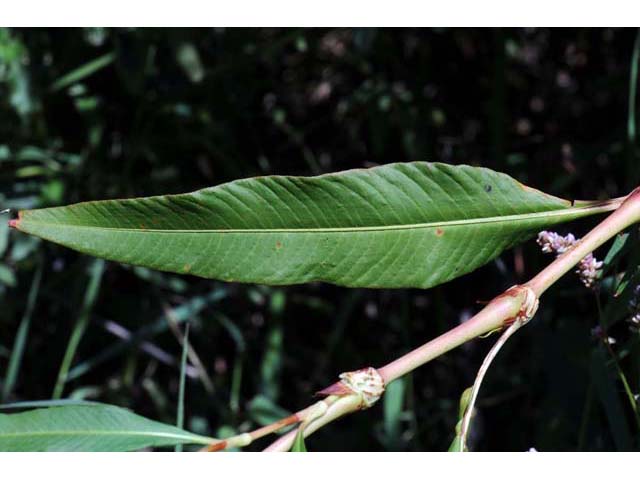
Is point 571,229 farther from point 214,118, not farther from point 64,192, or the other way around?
point 64,192

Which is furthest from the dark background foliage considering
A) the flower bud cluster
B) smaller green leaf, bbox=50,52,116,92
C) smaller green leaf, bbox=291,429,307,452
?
smaller green leaf, bbox=291,429,307,452

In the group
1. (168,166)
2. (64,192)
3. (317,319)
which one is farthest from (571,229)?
(64,192)

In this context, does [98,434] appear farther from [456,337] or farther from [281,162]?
[281,162]

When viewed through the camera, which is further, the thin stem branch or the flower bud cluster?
the flower bud cluster

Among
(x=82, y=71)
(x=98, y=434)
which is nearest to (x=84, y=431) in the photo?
(x=98, y=434)

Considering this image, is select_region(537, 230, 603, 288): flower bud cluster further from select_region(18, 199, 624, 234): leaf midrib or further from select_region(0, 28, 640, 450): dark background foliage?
select_region(0, 28, 640, 450): dark background foliage

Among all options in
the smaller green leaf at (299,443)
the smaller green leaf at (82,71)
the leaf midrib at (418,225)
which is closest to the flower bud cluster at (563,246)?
the leaf midrib at (418,225)

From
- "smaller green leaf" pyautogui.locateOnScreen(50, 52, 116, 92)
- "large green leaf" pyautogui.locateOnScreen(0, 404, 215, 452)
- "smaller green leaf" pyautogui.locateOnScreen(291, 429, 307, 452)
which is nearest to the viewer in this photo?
"smaller green leaf" pyautogui.locateOnScreen(291, 429, 307, 452)
